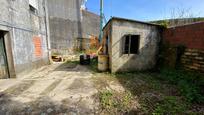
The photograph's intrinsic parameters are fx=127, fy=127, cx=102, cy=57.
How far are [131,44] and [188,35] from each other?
2.50 m

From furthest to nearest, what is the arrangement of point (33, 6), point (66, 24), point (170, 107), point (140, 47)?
point (66, 24) → point (33, 6) → point (140, 47) → point (170, 107)

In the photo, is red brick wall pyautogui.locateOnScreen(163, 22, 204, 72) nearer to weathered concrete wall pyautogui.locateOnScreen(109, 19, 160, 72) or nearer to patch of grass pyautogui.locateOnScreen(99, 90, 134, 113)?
weathered concrete wall pyautogui.locateOnScreen(109, 19, 160, 72)

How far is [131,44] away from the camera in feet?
21.9

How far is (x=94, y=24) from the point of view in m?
16.5

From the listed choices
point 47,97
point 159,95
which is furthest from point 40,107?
point 159,95

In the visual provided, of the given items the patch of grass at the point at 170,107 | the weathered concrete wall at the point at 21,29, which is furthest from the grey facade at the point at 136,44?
the weathered concrete wall at the point at 21,29

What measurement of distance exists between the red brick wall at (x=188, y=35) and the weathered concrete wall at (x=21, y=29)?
22.4 feet

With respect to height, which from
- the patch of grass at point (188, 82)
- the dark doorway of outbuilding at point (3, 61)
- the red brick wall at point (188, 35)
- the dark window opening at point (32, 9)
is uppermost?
the dark window opening at point (32, 9)

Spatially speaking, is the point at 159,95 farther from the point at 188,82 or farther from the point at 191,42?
the point at 191,42

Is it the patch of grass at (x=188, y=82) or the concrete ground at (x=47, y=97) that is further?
the patch of grass at (x=188, y=82)

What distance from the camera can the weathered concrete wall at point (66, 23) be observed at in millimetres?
12617

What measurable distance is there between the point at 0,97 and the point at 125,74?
4646mm

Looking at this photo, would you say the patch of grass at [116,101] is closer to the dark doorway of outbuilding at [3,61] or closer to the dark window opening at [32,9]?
the dark doorway of outbuilding at [3,61]

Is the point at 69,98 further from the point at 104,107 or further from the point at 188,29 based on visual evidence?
the point at 188,29
